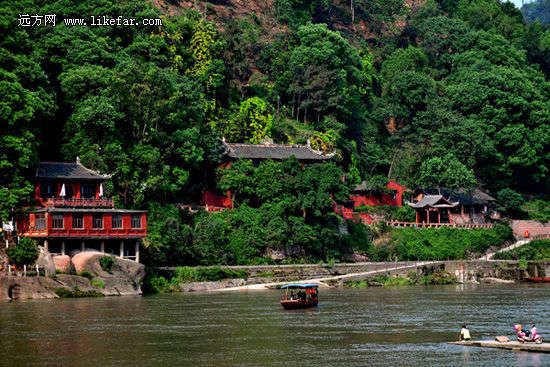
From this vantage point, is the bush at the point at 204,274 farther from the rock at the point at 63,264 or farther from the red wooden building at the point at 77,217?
the rock at the point at 63,264

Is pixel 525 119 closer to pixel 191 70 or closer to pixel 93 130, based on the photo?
pixel 191 70

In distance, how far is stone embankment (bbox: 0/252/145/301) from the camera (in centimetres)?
5906

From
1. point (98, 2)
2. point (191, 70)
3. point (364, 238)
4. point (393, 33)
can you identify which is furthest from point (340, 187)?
point (393, 33)

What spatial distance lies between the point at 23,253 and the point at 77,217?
4.99 m

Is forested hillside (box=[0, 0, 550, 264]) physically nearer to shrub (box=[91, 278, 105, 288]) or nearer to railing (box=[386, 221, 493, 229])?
railing (box=[386, 221, 493, 229])

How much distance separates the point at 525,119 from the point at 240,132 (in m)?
38.1

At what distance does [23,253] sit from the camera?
62.4m

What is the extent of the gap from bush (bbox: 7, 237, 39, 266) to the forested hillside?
3.25 meters

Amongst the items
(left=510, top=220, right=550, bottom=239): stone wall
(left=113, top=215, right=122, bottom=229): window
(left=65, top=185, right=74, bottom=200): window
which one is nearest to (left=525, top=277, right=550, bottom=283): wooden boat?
(left=510, top=220, right=550, bottom=239): stone wall

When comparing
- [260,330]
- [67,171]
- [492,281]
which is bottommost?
[260,330]

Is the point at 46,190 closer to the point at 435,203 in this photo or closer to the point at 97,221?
the point at 97,221

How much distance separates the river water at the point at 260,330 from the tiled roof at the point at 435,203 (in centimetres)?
2811

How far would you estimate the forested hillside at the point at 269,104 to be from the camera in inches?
2891

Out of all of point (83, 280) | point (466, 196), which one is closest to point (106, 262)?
point (83, 280)
